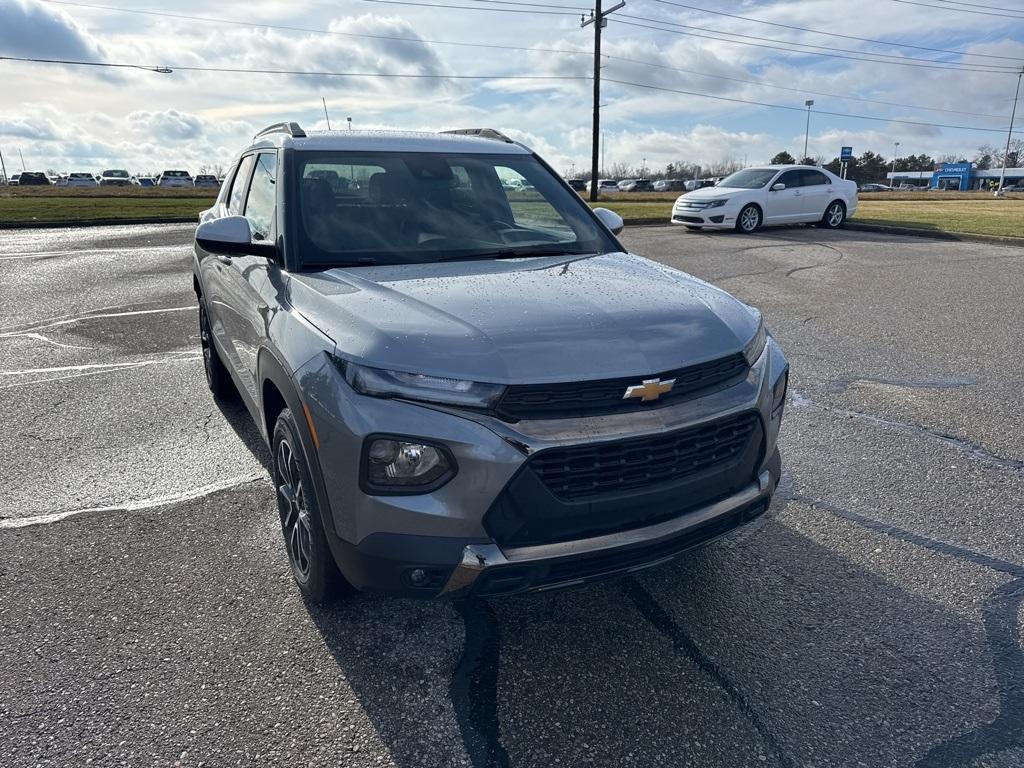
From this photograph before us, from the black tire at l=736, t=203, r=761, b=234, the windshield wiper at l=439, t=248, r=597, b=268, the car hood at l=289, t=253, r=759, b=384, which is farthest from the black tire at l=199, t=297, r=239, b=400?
the black tire at l=736, t=203, r=761, b=234

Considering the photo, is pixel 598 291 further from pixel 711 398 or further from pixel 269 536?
pixel 269 536

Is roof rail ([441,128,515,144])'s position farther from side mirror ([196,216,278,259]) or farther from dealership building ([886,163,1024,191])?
dealership building ([886,163,1024,191])

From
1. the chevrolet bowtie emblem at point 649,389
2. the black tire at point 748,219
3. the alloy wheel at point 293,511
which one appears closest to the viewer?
the chevrolet bowtie emblem at point 649,389

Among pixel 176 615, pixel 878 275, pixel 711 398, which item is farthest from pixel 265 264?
pixel 878 275

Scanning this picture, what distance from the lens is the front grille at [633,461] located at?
7.19 feet

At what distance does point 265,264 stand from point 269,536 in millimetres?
1297

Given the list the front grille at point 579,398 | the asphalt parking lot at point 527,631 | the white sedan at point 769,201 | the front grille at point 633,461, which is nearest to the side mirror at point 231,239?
the asphalt parking lot at point 527,631

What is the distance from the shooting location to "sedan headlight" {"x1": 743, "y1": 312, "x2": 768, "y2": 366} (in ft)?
8.59

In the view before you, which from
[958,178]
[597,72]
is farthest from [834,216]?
[958,178]

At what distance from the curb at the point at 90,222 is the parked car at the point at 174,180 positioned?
141ft

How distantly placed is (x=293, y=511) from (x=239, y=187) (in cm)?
259

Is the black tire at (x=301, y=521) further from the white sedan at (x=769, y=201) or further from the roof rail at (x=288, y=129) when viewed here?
the white sedan at (x=769, y=201)

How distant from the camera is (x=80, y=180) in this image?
65.0 metres

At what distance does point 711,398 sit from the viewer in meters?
2.45
